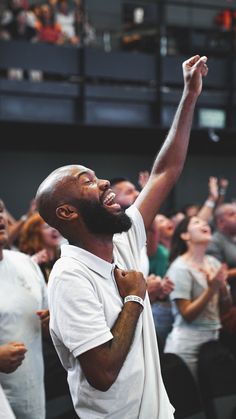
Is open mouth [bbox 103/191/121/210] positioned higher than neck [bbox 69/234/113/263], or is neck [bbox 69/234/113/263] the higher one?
open mouth [bbox 103/191/121/210]

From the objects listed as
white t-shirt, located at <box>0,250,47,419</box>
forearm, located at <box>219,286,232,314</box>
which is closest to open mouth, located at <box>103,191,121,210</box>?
white t-shirt, located at <box>0,250,47,419</box>

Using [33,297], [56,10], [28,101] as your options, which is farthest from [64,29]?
[33,297]

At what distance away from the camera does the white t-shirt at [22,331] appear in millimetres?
3031

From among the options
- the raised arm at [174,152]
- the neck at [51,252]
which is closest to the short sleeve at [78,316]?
the raised arm at [174,152]

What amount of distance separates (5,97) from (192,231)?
15.9 feet

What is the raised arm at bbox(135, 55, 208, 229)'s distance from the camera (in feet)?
8.54

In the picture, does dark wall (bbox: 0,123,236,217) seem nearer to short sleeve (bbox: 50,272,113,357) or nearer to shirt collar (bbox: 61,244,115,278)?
shirt collar (bbox: 61,244,115,278)

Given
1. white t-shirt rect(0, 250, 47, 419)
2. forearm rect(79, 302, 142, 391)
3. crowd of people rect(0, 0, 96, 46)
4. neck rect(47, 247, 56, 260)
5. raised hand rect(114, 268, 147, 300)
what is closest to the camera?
forearm rect(79, 302, 142, 391)

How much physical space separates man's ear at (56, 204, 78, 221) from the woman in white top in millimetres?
2098

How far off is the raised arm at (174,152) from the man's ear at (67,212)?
0.37m

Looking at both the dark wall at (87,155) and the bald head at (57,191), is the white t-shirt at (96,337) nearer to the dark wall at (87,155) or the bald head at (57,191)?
the bald head at (57,191)

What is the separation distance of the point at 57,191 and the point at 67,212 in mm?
70

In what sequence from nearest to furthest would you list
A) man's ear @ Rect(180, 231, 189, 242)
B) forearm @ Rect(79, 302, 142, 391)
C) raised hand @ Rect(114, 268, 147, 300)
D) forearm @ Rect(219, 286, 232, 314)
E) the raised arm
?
forearm @ Rect(79, 302, 142, 391)
raised hand @ Rect(114, 268, 147, 300)
the raised arm
forearm @ Rect(219, 286, 232, 314)
man's ear @ Rect(180, 231, 189, 242)

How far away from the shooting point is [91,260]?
88.8 inches
